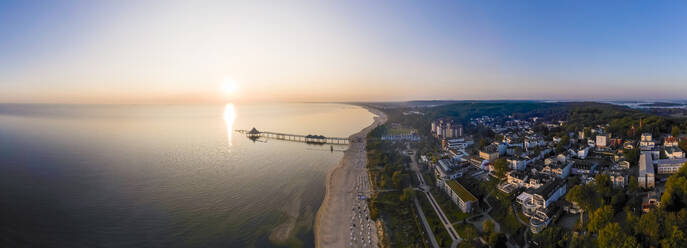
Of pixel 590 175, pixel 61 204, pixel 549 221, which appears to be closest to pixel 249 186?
pixel 61 204

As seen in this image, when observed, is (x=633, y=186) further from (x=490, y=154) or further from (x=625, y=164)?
(x=490, y=154)

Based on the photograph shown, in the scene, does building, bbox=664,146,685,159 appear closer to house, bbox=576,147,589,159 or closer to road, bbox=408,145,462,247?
house, bbox=576,147,589,159

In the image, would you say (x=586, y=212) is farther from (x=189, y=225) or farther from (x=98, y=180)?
(x=98, y=180)

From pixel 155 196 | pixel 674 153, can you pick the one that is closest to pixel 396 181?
pixel 155 196

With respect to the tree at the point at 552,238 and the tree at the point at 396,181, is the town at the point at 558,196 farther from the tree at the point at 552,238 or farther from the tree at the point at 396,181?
the tree at the point at 396,181

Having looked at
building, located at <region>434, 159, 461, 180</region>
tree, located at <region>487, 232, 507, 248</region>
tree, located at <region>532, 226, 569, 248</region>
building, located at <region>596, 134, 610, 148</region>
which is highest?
building, located at <region>596, 134, 610, 148</region>

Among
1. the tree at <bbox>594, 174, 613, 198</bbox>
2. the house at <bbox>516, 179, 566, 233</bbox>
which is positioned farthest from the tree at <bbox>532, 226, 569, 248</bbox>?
the tree at <bbox>594, 174, 613, 198</bbox>
